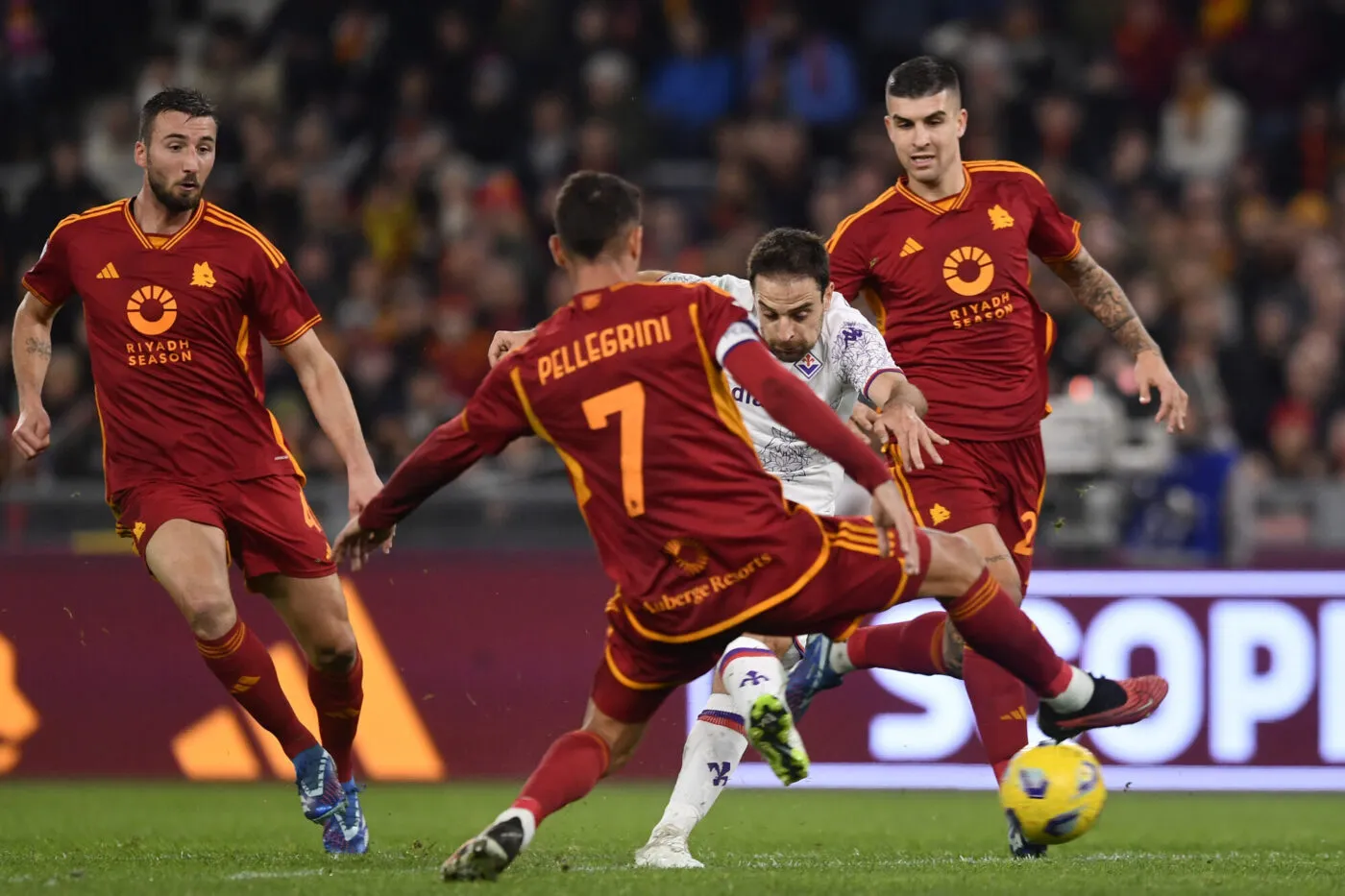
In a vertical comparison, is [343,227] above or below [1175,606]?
Answer: above

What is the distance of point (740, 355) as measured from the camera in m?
5.45

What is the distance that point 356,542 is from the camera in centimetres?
589

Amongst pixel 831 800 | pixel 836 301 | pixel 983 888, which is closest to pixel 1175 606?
pixel 831 800

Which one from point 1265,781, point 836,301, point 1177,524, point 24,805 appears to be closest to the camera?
point 836,301

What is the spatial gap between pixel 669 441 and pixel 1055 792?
5.31ft

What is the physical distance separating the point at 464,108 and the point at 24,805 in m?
7.43

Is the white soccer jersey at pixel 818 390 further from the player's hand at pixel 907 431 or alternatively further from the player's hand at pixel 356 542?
the player's hand at pixel 356 542

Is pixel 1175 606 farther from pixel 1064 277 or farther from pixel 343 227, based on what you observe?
pixel 343 227

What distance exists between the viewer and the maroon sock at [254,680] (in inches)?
269

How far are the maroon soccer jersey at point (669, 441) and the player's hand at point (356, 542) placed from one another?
0.52 m

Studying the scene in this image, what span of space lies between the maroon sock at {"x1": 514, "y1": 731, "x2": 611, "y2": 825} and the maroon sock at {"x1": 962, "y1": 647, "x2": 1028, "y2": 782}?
1.71 metres

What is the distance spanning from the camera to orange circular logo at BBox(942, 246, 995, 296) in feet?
24.0

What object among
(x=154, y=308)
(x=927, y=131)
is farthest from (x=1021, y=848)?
(x=154, y=308)

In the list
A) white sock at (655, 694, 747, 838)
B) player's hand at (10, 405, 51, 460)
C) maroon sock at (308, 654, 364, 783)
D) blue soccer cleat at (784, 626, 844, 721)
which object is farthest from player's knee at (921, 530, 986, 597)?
player's hand at (10, 405, 51, 460)
